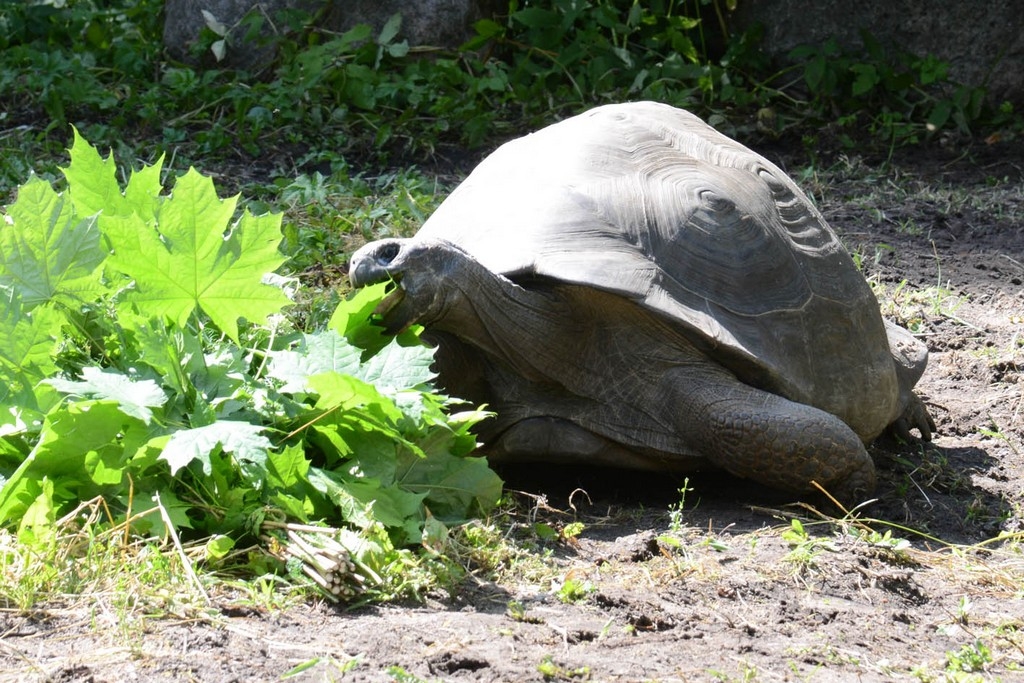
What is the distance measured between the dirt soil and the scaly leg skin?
10cm

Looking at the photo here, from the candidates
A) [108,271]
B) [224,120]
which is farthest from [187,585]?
[224,120]

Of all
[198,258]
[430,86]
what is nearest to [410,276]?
[198,258]

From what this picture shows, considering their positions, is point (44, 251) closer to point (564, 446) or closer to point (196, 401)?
point (196, 401)

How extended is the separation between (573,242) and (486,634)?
4.28 ft

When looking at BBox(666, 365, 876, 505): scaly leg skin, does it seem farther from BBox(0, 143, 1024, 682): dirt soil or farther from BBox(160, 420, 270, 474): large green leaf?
BBox(160, 420, 270, 474): large green leaf

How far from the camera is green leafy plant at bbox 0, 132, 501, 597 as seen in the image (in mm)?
2557

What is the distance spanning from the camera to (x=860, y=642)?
2.46 metres

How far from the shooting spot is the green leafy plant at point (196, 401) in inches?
101

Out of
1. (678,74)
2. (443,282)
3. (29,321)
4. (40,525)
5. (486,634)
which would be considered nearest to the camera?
(486,634)

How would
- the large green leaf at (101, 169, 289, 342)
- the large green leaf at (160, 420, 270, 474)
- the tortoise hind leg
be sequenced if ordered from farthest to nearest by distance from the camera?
1. the tortoise hind leg
2. the large green leaf at (101, 169, 289, 342)
3. the large green leaf at (160, 420, 270, 474)

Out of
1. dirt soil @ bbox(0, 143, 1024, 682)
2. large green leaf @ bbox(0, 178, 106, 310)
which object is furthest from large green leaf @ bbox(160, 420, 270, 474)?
large green leaf @ bbox(0, 178, 106, 310)

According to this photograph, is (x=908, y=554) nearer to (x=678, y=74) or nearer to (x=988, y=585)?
(x=988, y=585)

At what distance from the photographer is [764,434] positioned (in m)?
3.29

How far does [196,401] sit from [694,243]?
1461 millimetres
